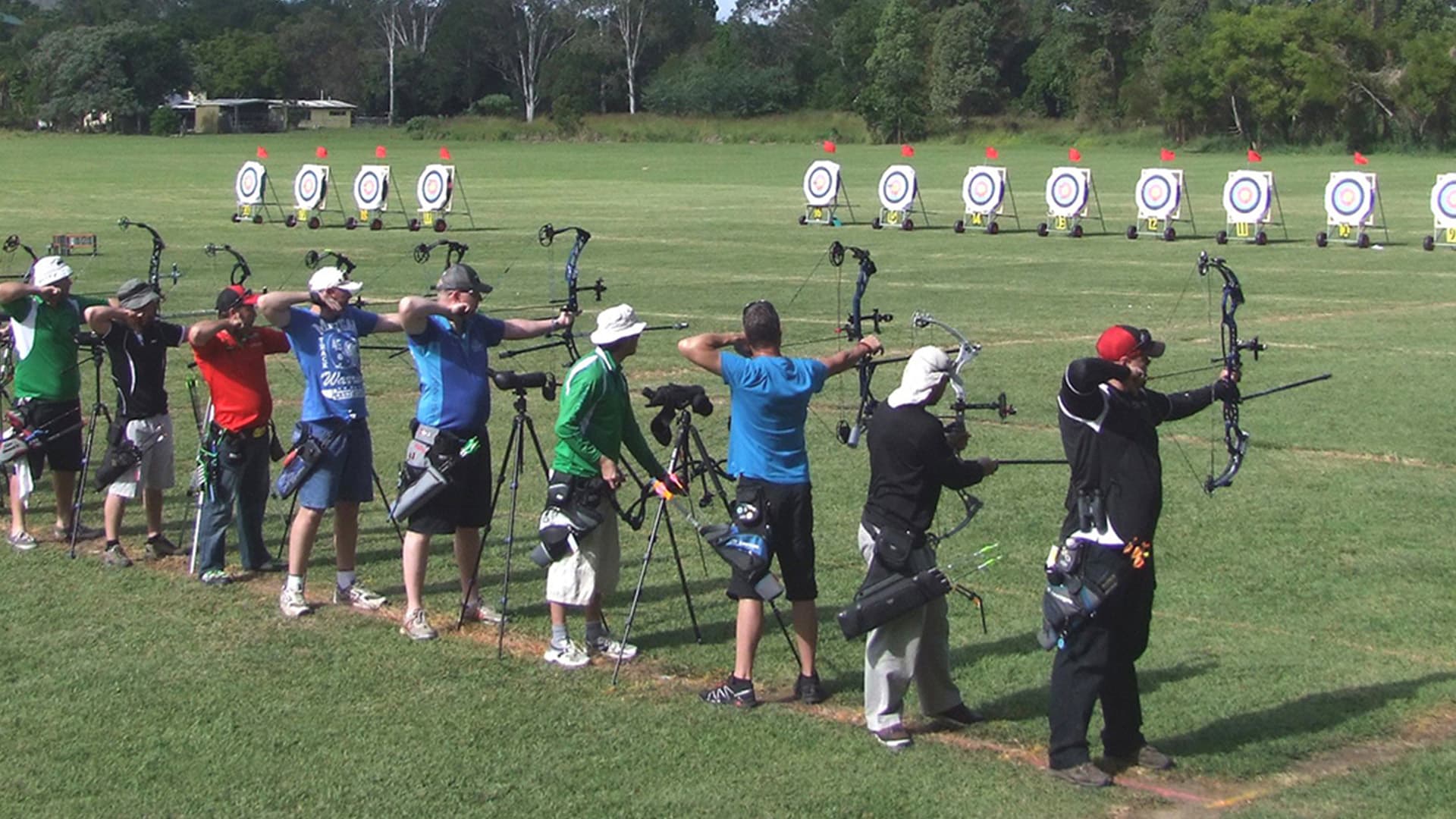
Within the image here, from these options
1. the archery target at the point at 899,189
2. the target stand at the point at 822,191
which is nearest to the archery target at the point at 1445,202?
the archery target at the point at 899,189

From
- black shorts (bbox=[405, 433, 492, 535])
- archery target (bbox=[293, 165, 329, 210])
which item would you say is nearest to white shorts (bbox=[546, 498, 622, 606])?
black shorts (bbox=[405, 433, 492, 535])

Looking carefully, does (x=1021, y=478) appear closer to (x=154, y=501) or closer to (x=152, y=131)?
(x=154, y=501)

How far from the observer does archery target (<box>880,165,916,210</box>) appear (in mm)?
40969

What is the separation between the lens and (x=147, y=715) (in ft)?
26.7

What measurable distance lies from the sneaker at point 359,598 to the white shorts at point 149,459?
1.74 metres

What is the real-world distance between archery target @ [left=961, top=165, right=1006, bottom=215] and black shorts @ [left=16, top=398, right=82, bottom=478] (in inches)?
1182

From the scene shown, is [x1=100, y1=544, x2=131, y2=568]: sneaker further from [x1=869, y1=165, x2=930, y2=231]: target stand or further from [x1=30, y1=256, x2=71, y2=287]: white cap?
[x1=869, y1=165, x2=930, y2=231]: target stand

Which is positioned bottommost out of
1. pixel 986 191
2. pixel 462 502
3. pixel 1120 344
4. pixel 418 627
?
pixel 418 627

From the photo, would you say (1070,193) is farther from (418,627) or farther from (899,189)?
(418,627)

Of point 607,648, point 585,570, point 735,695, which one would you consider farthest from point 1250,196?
point 735,695

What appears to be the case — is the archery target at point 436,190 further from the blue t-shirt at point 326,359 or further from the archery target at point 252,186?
the blue t-shirt at point 326,359

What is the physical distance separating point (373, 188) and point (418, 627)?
35.0 metres

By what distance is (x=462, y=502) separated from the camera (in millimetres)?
9375

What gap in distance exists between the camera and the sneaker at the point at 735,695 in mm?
8203
